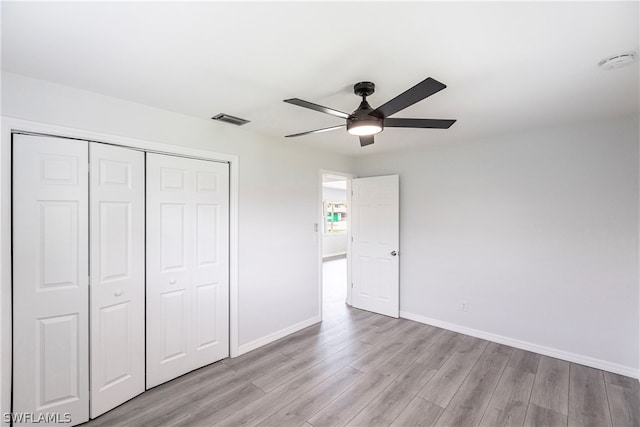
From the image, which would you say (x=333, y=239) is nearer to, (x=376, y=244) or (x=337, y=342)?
(x=376, y=244)

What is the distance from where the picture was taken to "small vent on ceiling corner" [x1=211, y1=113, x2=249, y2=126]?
269 cm

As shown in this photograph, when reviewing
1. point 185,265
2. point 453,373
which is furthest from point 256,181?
point 453,373

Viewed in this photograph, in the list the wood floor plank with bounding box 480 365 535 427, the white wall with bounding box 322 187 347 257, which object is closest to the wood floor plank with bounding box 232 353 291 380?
the wood floor plank with bounding box 480 365 535 427

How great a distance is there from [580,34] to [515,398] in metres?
2.60

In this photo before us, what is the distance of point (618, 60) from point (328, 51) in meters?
1.70

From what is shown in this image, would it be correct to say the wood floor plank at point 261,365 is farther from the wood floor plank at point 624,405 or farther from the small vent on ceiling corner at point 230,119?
the wood floor plank at point 624,405

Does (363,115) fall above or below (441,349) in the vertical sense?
above

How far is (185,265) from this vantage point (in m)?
2.68

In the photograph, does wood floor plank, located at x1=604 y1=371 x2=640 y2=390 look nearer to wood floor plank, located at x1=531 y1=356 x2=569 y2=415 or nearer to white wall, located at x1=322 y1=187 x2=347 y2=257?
wood floor plank, located at x1=531 y1=356 x2=569 y2=415

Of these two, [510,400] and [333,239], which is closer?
[510,400]

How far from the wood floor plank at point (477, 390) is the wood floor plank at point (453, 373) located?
0.05 metres

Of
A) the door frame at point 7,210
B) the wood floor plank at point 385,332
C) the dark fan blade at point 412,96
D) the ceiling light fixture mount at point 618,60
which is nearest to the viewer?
the dark fan blade at point 412,96

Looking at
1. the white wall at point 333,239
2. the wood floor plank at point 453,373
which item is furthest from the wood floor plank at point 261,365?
the white wall at point 333,239

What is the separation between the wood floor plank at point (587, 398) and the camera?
2.10m
